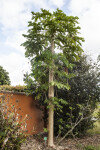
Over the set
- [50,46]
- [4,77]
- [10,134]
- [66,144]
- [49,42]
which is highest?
[4,77]

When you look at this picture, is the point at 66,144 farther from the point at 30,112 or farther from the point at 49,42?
the point at 49,42

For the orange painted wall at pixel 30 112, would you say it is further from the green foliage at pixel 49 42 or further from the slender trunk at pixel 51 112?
the slender trunk at pixel 51 112

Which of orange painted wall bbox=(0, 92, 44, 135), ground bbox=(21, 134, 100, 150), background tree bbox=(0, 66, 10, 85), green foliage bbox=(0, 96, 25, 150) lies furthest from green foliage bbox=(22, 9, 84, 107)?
background tree bbox=(0, 66, 10, 85)

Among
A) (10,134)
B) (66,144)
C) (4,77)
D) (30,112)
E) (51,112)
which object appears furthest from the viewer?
(4,77)

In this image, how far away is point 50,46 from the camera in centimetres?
572

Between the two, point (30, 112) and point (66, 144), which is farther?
point (30, 112)

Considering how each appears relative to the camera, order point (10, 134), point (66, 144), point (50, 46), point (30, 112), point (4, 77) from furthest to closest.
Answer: point (4, 77) < point (30, 112) < point (50, 46) < point (66, 144) < point (10, 134)

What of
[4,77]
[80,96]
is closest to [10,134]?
[80,96]

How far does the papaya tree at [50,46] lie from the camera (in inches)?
200

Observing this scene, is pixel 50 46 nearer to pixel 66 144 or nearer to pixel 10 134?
pixel 66 144

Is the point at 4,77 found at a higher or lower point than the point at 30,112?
higher

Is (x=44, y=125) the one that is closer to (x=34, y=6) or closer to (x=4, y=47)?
(x=4, y=47)

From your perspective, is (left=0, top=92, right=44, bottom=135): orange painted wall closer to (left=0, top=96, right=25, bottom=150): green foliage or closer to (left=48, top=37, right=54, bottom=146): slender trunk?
(left=48, top=37, right=54, bottom=146): slender trunk

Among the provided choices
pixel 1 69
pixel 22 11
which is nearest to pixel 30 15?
pixel 22 11
